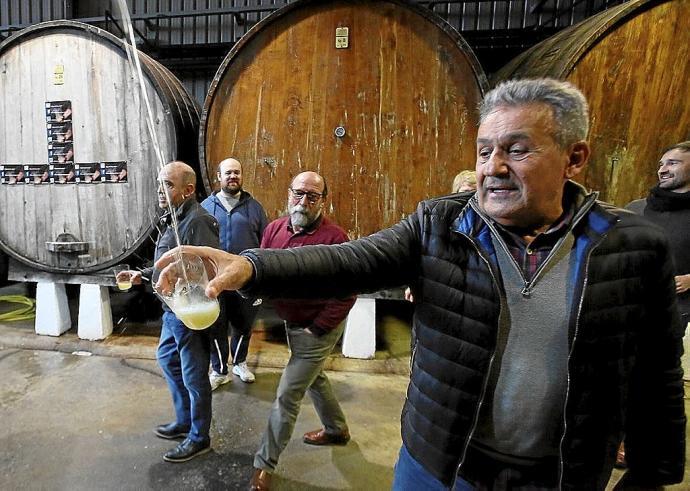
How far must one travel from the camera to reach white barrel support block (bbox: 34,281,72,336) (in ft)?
11.3

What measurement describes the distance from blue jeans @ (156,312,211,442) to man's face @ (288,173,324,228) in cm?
77

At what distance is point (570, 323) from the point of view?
89cm

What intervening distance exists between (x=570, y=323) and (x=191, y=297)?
86 centimetres

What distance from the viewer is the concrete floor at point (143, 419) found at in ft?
6.57

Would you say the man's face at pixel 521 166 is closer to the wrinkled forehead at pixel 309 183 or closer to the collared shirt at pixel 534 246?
the collared shirt at pixel 534 246

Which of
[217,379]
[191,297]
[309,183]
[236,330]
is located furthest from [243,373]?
[191,297]

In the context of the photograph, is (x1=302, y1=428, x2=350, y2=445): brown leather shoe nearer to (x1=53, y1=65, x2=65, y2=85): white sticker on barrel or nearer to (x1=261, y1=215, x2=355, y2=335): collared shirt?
(x1=261, y1=215, x2=355, y2=335): collared shirt

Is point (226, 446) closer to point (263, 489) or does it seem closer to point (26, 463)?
point (263, 489)

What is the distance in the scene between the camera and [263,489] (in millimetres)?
1890

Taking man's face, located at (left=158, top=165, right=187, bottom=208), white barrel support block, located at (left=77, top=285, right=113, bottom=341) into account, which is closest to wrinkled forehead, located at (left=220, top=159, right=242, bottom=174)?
man's face, located at (left=158, top=165, right=187, bottom=208)

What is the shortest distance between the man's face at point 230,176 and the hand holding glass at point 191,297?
6.47ft

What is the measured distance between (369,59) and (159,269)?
2339 mm

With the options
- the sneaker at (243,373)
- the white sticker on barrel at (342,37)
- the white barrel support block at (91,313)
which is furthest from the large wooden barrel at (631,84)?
the white barrel support block at (91,313)

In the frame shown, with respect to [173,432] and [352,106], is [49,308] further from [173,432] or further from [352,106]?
[352,106]
